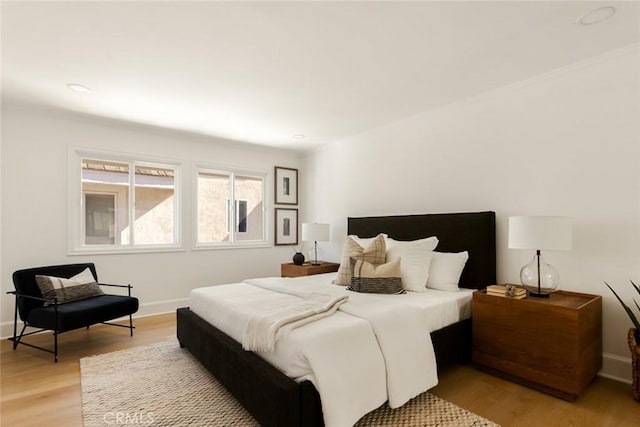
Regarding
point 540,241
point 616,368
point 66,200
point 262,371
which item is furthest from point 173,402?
point 616,368

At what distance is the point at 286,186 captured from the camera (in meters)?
5.71

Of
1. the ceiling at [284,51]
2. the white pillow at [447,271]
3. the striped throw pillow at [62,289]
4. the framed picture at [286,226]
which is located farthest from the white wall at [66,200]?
the white pillow at [447,271]

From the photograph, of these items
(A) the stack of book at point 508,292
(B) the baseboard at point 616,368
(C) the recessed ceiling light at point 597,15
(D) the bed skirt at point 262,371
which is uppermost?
(C) the recessed ceiling light at point 597,15

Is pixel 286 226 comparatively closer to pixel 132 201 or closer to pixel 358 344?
pixel 132 201

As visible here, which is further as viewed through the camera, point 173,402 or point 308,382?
point 173,402

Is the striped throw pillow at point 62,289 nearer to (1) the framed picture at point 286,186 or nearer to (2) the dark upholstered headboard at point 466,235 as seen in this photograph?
(1) the framed picture at point 286,186

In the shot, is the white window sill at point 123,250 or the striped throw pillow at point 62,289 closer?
the striped throw pillow at point 62,289

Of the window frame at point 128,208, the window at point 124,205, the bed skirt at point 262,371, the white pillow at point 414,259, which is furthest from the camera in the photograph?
the window at point 124,205

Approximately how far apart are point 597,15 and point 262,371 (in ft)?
9.84

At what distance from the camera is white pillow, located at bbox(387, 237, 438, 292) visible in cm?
302

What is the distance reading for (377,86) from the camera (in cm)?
310

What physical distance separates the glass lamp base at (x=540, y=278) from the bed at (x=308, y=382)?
0.46 metres

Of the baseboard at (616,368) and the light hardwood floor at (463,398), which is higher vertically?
the baseboard at (616,368)

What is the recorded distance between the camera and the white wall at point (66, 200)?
3.56 m
